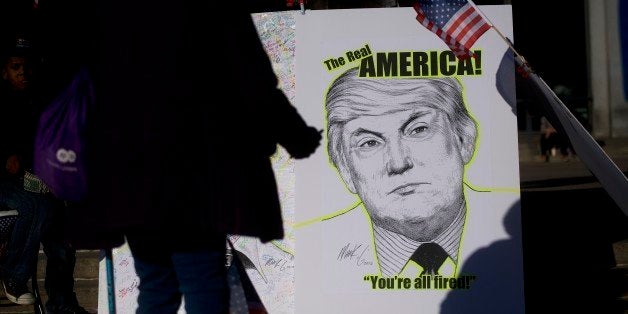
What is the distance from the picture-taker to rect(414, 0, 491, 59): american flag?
13.0 ft

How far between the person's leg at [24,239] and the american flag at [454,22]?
2314mm

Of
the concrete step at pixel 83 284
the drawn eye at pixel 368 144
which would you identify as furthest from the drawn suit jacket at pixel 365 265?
the concrete step at pixel 83 284

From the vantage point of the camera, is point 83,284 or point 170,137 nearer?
point 170,137

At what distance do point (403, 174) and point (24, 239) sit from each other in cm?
214

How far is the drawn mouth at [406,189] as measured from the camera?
4.05m

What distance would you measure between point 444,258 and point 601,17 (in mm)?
A: 15383

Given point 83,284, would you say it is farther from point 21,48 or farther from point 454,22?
point 454,22

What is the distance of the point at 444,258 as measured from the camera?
13.1 ft

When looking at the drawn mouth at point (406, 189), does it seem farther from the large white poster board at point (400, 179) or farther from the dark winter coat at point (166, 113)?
the dark winter coat at point (166, 113)

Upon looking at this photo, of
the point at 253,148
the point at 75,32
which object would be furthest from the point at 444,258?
the point at 75,32

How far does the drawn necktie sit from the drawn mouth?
0.83 ft

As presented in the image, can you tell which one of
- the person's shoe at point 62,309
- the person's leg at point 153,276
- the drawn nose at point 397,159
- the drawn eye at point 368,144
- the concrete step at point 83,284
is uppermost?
the drawn eye at point 368,144

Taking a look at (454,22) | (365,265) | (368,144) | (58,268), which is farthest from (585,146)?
(58,268)

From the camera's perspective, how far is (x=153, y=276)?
2.78 meters
